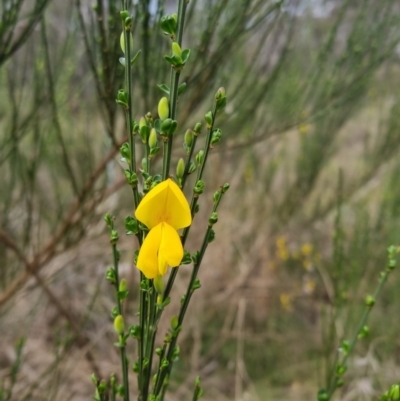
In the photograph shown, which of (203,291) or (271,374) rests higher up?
(203,291)

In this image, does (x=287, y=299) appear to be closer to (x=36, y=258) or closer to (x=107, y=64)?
(x=36, y=258)

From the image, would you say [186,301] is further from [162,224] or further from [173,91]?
[173,91]

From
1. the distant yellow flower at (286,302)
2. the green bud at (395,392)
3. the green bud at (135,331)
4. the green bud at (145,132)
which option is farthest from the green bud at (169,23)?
the distant yellow flower at (286,302)

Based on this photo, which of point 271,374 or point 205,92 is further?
point 271,374

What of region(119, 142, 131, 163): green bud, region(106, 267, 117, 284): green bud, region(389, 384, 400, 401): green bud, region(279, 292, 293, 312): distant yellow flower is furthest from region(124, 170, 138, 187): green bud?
region(279, 292, 293, 312): distant yellow flower

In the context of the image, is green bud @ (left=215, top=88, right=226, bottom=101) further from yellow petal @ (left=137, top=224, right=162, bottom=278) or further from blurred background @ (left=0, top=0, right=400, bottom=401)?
blurred background @ (left=0, top=0, right=400, bottom=401)

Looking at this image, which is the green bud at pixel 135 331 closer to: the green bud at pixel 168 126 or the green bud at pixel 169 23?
the green bud at pixel 168 126

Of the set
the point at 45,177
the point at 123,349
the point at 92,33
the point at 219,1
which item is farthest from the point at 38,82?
the point at 45,177
